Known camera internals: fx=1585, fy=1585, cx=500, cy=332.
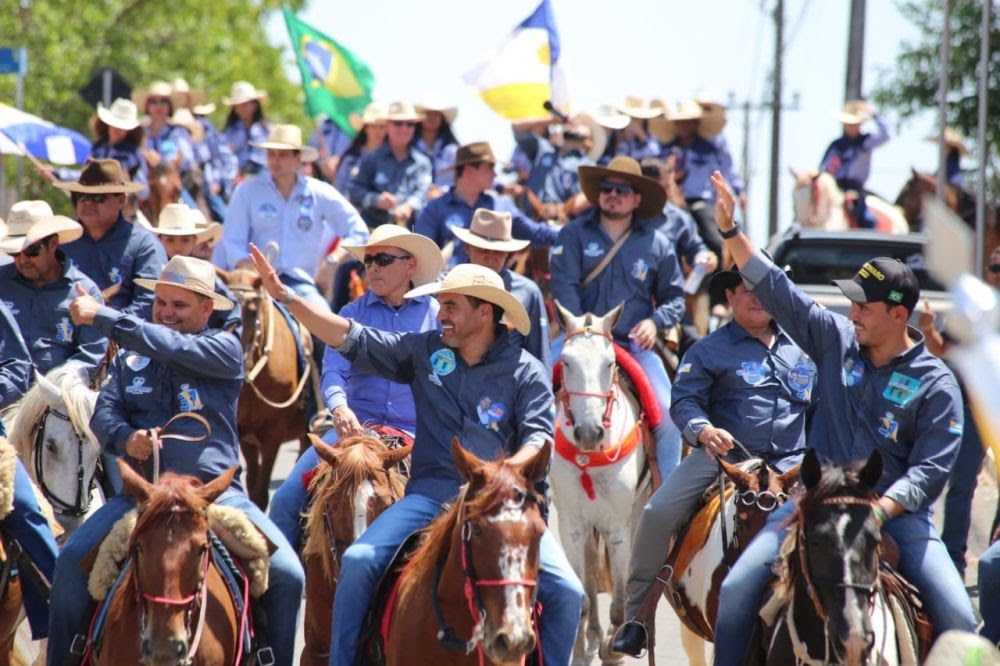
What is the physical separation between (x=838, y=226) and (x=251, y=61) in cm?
3221

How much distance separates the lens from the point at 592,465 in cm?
1003

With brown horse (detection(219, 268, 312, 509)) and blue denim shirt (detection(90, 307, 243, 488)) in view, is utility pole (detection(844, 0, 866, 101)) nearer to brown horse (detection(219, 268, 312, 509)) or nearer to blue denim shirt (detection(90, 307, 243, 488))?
brown horse (detection(219, 268, 312, 509))

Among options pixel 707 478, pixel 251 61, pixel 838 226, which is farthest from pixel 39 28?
pixel 707 478

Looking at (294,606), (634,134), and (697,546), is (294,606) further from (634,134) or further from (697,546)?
(634,134)

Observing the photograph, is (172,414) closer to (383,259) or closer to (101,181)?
(383,259)

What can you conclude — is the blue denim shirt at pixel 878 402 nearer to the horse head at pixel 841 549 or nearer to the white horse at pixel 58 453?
the horse head at pixel 841 549

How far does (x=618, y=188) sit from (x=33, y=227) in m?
4.47

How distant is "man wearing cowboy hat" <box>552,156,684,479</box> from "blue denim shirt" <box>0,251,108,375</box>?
145 inches

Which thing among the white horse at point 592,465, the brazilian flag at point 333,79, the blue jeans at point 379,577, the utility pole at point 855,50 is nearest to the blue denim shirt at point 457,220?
the white horse at point 592,465

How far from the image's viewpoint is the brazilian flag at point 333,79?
19156 millimetres

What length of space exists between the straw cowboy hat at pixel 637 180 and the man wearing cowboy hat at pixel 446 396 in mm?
4924

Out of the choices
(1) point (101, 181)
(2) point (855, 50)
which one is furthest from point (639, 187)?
(2) point (855, 50)

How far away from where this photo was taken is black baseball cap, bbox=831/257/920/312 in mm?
6465

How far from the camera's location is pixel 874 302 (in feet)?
21.2
